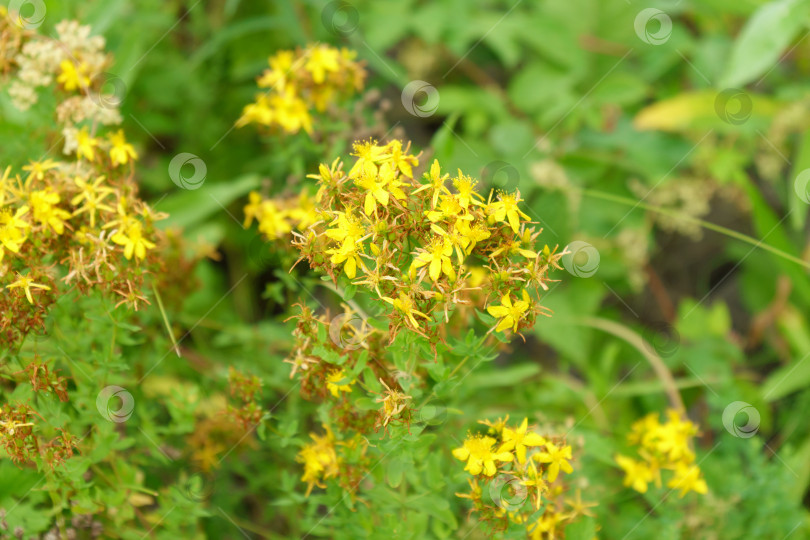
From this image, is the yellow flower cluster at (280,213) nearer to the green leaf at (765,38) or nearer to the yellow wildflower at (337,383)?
the yellow wildflower at (337,383)

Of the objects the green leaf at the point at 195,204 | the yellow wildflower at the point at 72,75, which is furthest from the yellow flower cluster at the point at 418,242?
the green leaf at the point at 195,204

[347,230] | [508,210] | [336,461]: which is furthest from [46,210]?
[508,210]

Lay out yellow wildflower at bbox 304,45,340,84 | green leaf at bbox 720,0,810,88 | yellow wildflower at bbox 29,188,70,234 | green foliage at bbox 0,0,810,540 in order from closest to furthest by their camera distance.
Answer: yellow wildflower at bbox 29,188,70,234
green foliage at bbox 0,0,810,540
yellow wildflower at bbox 304,45,340,84
green leaf at bbox 720,0,810,88

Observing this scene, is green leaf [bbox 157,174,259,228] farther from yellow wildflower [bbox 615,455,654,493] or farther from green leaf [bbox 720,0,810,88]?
green leaf [bbox 720,0,810,88]

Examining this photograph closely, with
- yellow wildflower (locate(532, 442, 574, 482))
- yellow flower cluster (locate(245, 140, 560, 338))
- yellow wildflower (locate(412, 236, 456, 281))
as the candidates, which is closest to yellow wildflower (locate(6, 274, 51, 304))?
yellow flower cluster (locate(245, 140, 560, 338))

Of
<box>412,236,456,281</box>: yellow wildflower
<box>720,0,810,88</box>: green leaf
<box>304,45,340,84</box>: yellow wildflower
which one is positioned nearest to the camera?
<box>412,236,456,281</box>: yellow wildflower

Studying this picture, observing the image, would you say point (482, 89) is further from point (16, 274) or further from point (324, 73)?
point (16, 274)

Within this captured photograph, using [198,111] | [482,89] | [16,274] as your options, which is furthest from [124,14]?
[16,274]
